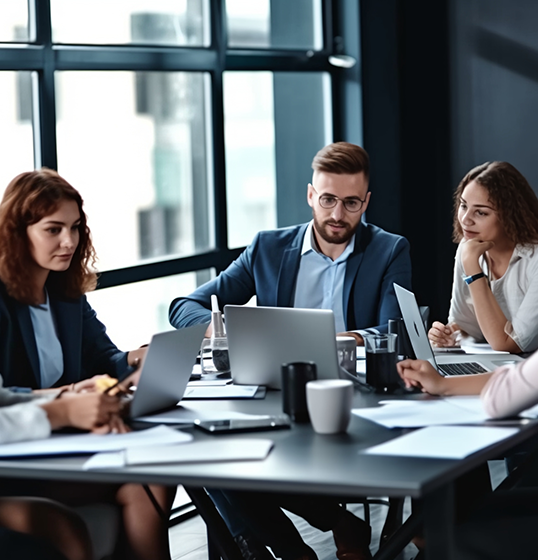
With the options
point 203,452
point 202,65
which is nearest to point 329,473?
point 203,452

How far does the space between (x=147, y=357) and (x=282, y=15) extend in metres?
3.49

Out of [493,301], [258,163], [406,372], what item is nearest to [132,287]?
[258,163]

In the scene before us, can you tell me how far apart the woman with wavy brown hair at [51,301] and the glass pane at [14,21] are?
3.55 ft

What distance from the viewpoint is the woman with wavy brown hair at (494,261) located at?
2.93 m

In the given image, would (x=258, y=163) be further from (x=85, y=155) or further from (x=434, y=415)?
(x=434, y=415)

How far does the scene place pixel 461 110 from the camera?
5.14 m

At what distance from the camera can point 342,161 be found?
3127mm

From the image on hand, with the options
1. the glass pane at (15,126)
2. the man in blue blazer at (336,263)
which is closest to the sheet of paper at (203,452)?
the man in blue blazer at (336,263)

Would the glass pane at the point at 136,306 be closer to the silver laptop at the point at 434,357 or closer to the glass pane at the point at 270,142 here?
the glass pane at the point at 270,142

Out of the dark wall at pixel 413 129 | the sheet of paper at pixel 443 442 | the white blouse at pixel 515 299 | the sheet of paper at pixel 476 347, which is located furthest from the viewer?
the dark wall at pixel 413 129

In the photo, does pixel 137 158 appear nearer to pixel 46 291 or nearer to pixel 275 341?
pixel 46 291

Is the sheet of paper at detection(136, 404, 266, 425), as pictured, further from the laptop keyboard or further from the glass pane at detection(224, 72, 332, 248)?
the glass pane at detection(224, 72, 332, 248)

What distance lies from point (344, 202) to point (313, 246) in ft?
0.71

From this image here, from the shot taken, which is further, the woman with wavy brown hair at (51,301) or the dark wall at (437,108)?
the dark wall at (437,108)
